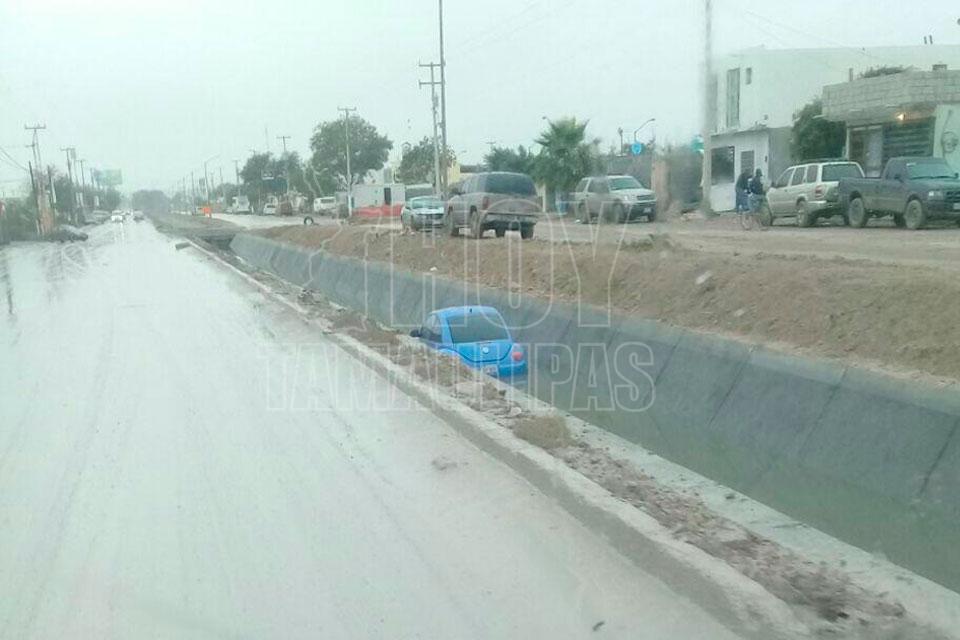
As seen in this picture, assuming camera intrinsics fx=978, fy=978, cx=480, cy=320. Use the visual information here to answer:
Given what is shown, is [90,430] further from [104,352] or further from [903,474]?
[903,474]

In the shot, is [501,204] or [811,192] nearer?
[501,204]

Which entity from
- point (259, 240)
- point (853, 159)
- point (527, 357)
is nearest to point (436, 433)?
point (527, 357)

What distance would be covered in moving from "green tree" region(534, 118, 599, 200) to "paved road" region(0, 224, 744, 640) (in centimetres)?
4077

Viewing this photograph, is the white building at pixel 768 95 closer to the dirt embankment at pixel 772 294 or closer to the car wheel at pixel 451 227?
the car wheel at pixel 451 227

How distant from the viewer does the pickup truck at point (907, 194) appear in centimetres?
2330

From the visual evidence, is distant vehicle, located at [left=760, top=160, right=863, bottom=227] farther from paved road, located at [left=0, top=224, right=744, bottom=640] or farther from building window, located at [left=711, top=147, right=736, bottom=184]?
paved road, located at [left=0, top=224, right=744, bottom=640]

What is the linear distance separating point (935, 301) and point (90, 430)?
8673 millimetres

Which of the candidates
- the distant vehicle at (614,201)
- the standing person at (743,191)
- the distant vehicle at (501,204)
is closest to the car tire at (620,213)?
the distant vehicle at (614,201)

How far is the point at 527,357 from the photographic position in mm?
16422

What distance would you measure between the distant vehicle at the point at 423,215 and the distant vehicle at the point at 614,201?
17.7ft

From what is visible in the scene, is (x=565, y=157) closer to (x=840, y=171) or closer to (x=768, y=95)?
(x=768, y=95)

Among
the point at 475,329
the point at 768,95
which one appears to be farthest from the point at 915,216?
the point at 768,95

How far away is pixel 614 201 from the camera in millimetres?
35281

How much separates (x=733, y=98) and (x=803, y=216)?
20.5m
